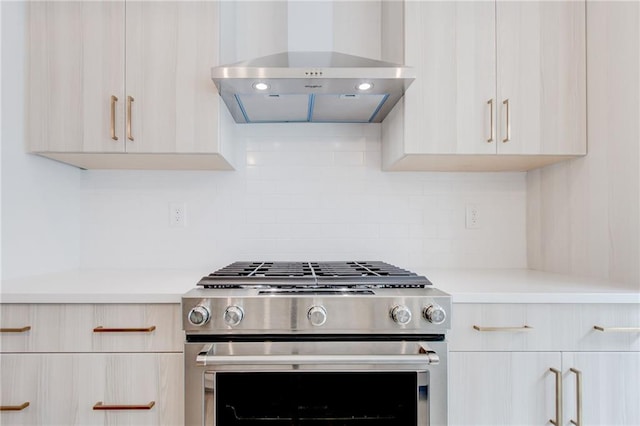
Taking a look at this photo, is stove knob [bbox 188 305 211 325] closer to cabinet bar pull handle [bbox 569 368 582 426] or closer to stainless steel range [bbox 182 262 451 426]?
stainless steel range [bbox 182 262 451 426]

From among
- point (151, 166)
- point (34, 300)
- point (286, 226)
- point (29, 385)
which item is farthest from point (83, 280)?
point (286, 226)

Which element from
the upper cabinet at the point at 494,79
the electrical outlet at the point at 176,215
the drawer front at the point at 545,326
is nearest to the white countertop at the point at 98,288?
the electrical outlet at the point at 176,215

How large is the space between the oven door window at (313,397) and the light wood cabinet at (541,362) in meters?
0.17

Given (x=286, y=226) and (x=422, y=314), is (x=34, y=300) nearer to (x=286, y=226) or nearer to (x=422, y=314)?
(x=286, y=226)

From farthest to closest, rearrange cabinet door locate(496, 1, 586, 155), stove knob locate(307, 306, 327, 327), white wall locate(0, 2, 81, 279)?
cabinet door locate(496, 1, 586, 155) < white wall locate(0, 2, 81, 279) < stove knob locate(307, 306, 327, 327)

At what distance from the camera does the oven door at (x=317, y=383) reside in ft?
4.09

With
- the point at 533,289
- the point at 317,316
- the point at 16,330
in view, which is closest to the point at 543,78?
the point at 533,289

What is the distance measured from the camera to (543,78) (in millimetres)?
1663

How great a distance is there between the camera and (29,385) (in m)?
1.29

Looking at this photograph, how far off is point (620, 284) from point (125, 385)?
5.72ft

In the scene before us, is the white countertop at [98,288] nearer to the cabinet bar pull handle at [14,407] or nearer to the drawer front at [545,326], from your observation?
the cabinet bar pull handle at [14,407]

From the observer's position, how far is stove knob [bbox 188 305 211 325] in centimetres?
123

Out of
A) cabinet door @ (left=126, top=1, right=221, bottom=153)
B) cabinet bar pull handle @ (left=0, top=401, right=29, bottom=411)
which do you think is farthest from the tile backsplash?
cabinet bar pull handle @ (left=0, top=401, right=29, bottom=411)

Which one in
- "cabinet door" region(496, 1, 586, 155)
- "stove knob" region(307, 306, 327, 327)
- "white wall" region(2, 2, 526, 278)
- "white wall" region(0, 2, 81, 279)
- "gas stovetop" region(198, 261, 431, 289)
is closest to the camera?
"stove knob" region(307, 306, 327, 327)
